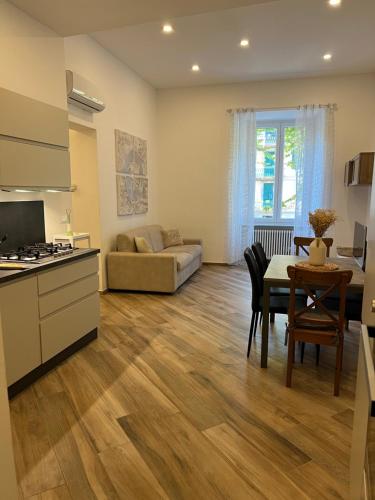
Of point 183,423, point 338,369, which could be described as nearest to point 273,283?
point 338,369

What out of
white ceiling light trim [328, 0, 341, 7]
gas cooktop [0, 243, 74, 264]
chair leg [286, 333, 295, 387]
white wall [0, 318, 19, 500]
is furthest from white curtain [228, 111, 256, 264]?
white wall [0, 318, 19, 500]

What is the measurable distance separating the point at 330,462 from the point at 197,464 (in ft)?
2.34

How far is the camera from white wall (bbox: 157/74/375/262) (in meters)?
6.03

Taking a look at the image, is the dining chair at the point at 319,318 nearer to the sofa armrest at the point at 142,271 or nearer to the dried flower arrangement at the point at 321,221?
the dried flower arrangement at the point at 321,221

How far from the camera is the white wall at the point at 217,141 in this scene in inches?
237

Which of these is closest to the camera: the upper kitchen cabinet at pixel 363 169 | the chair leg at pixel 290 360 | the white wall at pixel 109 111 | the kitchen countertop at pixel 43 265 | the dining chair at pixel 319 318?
the kitchen countertop at pixel 43 265

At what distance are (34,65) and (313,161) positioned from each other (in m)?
4.69

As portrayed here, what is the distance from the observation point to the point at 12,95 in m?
2.65

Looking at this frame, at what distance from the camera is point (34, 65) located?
10.4 ft

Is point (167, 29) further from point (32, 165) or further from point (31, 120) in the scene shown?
point (32, 165)

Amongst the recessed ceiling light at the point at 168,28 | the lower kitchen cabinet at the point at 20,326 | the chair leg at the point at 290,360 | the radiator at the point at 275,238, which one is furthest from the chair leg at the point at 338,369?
the radiator at the point at 275,238

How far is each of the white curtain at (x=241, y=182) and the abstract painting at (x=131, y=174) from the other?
5.33 feet

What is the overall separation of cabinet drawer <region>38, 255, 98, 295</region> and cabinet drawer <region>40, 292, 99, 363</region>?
9.0 inches

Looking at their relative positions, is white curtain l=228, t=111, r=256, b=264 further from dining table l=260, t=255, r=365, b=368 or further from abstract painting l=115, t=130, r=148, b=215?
dining table l=260, t=255, r=365, b=368
